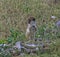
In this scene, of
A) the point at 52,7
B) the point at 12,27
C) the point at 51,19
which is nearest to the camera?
the point at 12,27

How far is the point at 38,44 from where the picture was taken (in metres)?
7.48

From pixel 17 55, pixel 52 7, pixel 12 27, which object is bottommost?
pixel 17 55

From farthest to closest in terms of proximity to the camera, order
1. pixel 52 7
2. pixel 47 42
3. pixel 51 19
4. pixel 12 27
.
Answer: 1. pixel 52 7
2. pixel 51 19
3. pixel 12 27
4. pixel 47 42

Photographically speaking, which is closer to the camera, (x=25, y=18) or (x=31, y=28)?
(x=31, y=28)

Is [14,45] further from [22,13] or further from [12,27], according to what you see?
[22,13]

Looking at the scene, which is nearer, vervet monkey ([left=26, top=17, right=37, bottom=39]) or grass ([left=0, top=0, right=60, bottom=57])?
grass ([left=0, top=0, right=60, bottom=57])

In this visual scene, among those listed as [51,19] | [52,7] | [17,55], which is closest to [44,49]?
[17,55]

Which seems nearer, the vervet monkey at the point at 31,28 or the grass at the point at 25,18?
the grass at the point at 25,18

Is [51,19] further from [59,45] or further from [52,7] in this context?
[59,45]

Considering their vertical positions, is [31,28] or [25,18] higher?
[25,18]

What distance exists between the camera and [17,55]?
7090 millimetres

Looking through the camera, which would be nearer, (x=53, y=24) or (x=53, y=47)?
(x=53, y=47)

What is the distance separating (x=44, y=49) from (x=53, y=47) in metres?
0.25

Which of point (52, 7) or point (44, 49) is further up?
point (52, 7)
